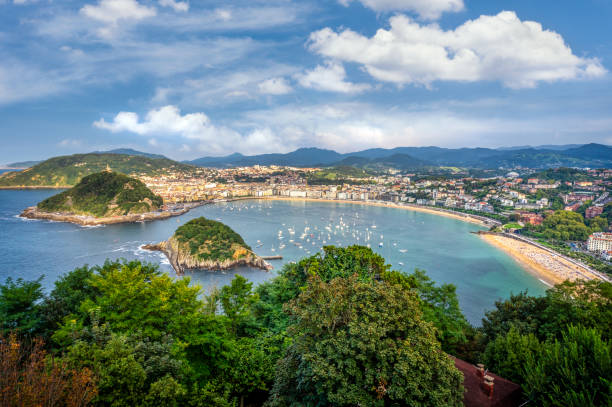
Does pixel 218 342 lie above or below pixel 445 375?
below

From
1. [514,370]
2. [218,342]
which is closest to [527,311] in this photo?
[514,370]

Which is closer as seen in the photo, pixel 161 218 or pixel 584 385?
pixel 584 385

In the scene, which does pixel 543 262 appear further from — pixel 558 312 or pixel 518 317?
pixel 558 312

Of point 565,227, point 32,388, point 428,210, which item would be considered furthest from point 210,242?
point 428,210

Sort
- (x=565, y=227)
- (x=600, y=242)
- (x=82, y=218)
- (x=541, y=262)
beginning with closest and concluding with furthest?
(x=541, y=262) < (x=600, y=242) < (x=565, y=227) < (x=82, y=218)

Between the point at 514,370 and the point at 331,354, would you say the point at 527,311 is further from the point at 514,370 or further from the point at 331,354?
the point at 331,354

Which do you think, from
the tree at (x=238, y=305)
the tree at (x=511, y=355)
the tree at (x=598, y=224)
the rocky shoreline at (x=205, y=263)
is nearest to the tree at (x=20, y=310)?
the tree at (x=238, y=305)

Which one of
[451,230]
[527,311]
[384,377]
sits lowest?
[451,230]
